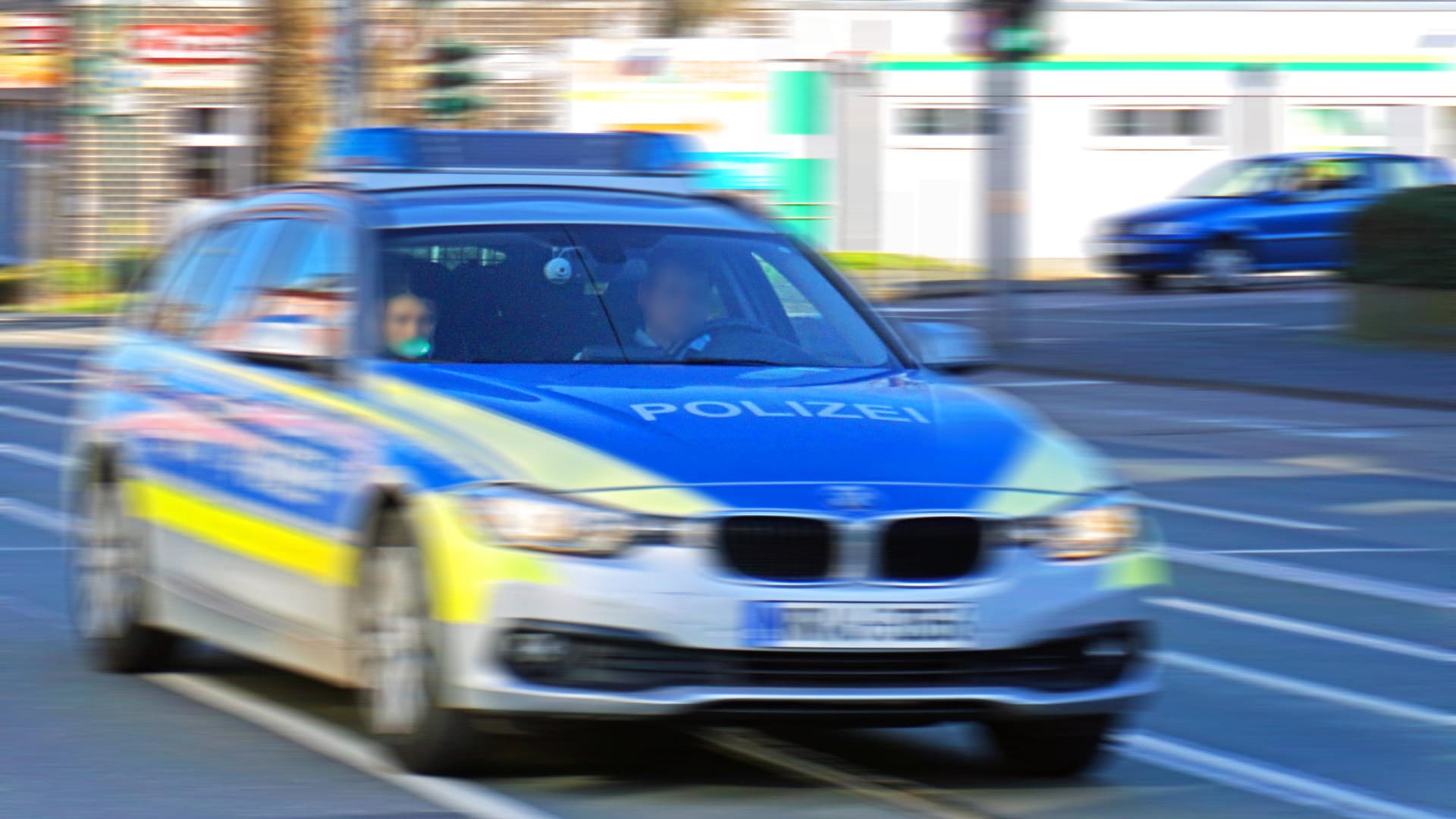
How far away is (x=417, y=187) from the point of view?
7.63 m

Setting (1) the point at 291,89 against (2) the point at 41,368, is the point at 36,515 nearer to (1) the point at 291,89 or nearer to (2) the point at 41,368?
(2) the point at 41,368

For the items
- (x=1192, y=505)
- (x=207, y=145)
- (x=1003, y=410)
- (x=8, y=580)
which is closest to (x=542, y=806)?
(x=1003, y=410)

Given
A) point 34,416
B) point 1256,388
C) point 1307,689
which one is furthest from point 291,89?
point 1307,689

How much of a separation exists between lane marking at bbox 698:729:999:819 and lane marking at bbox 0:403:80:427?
39.8 feet

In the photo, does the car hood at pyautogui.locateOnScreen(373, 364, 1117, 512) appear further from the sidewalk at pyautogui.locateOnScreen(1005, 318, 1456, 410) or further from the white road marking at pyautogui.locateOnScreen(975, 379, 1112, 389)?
the white road marking at pyautogui.locateOnScreen(975, 379, 1112, 389)

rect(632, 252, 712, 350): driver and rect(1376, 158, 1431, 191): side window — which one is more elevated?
rect(632, 252, 712, 350): driver

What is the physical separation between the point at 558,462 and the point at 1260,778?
73.1 inches

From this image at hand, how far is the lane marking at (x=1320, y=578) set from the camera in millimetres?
10344

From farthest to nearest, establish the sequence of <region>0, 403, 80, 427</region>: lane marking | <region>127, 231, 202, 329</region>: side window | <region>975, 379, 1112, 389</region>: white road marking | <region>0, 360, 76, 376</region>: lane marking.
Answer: <region>0, 360, 76, 376</region>: lane marking → <region>975, 379, 1112, 389</region>: white road marking → <region>0, 403, 80, 427</region>: lane marking → <region>127, 231, 202, 329</region>: side window

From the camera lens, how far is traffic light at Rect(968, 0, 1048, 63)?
73.4 ft

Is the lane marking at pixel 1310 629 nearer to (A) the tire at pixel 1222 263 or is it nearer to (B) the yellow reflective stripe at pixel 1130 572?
(B) the yellow reflective stripe at pixel 1130 572

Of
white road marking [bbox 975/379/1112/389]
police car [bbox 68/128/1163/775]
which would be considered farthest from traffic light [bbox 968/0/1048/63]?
police car [bbox 68/128/1163/775]

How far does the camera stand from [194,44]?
45.3 meters

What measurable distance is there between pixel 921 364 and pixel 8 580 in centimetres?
438
